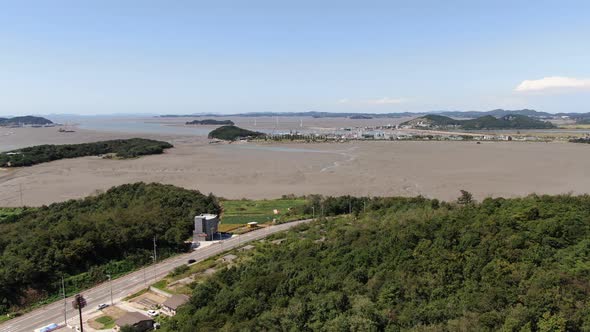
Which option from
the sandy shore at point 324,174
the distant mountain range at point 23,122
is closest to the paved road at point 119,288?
the sandy shore at point 324,174

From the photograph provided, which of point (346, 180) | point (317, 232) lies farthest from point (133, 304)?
point (346, 180)

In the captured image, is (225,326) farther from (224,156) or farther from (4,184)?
(224,156)

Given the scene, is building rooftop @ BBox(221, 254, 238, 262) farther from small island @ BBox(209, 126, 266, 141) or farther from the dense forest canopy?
small island @ BBox(209, 126, 266, 141)

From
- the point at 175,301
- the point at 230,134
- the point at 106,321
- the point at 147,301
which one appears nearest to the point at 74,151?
the point at 230,134

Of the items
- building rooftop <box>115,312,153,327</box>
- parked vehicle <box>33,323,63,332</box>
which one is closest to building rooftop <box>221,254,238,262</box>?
building rooftop <box>115,312,153,327</box>

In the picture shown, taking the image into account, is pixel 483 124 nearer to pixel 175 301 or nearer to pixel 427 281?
pixel 427 281
